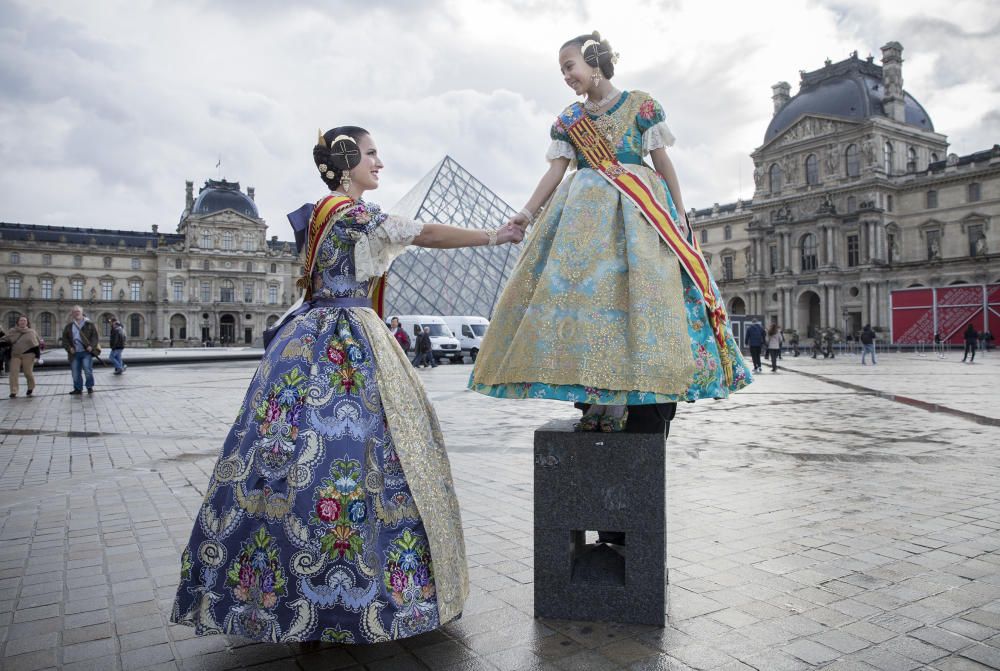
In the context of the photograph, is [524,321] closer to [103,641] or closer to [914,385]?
[103,641]

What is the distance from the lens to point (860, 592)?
103 inches

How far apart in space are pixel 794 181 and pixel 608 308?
5614 cm

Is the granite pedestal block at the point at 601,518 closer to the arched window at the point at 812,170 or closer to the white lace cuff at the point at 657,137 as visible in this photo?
the white lace cuff at the point at 657,137

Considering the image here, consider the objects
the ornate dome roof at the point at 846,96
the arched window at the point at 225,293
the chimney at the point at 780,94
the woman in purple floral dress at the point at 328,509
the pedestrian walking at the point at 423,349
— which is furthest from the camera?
the arched window at the point at 225,293

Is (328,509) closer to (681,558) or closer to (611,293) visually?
(611,293)

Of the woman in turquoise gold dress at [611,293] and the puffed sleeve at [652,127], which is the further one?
the puffed sleeve at [652,127]

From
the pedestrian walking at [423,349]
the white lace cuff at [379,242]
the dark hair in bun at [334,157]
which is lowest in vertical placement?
the pedestrian walking at [423,349]

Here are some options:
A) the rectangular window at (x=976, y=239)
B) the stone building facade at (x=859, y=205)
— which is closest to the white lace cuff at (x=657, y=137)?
the stone building facade at (x=859, y=205)

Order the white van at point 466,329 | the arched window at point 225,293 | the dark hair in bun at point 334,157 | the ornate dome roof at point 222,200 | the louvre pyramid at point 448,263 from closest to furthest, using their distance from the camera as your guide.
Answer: the dark hair in bun at point 334,157 < the white van at point 466,329 < the louvre pyramid at point 448,263 < the arched window at point 225,293 < the ornate dome roof at point 222,200

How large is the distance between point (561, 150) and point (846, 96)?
56376 millimetres

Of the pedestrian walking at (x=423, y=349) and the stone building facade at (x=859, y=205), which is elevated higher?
the stone building facade at (x=859, y=205)

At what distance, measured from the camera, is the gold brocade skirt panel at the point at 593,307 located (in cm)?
221

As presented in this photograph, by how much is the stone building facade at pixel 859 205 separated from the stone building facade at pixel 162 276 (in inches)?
1898

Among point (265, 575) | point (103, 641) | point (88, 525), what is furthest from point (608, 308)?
point (88, 525)
